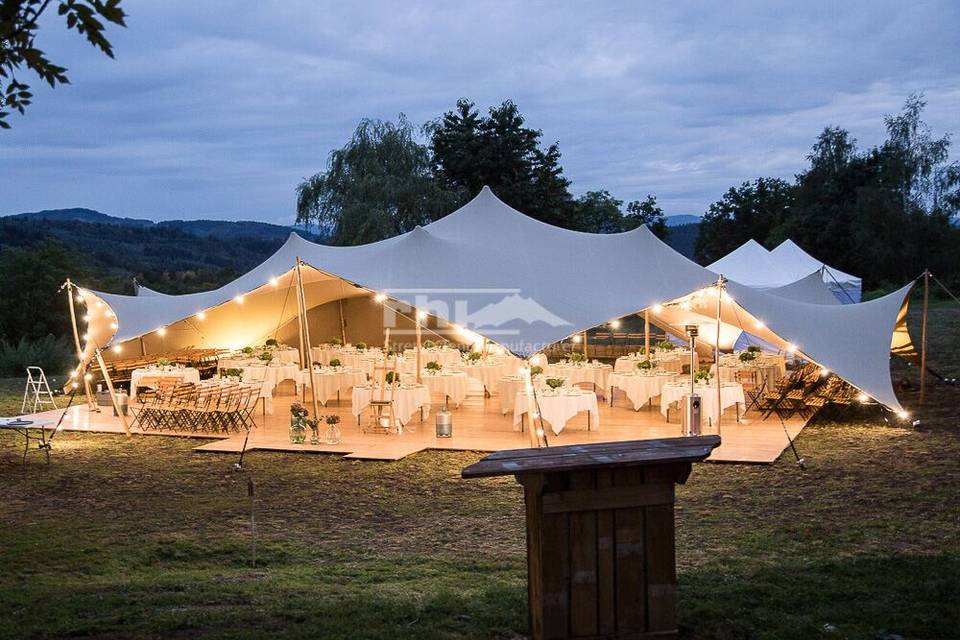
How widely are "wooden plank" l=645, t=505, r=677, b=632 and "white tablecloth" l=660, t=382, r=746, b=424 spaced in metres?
8.46

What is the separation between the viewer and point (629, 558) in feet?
13.0

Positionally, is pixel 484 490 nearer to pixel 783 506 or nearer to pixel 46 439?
pixel 783 506

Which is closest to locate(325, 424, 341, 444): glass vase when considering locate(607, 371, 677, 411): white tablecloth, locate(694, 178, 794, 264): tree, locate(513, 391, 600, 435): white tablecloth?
locate(513, 391, 600, 435): white tablecloth

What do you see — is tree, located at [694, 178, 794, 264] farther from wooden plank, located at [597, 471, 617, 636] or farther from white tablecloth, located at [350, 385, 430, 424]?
wooden plank, located at [597, 471, 617, 636]

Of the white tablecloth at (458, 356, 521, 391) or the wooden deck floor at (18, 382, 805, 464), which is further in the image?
the white tablecloth at (458, 356, 521, 391)

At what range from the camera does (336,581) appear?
5945 millimetres

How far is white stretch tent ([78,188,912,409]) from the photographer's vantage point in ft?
40.2

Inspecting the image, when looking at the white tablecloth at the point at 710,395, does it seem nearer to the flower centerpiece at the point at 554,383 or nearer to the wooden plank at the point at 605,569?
the flower centerpiece at the point at 554,383

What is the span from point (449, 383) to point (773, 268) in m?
12.1

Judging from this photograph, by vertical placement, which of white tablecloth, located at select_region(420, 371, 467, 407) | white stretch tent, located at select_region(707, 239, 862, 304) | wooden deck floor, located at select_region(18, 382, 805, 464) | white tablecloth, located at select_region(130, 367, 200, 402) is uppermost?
white stretch tent, located at select_region(707, 239, 862, 304)

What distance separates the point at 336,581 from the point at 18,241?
39217mm

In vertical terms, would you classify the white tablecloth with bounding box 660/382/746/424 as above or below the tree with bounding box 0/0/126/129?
below

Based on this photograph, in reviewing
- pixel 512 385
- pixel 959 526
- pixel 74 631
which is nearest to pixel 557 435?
pixel 512 385

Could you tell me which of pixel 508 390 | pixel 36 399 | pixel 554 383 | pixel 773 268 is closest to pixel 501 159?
pixel 773 268
